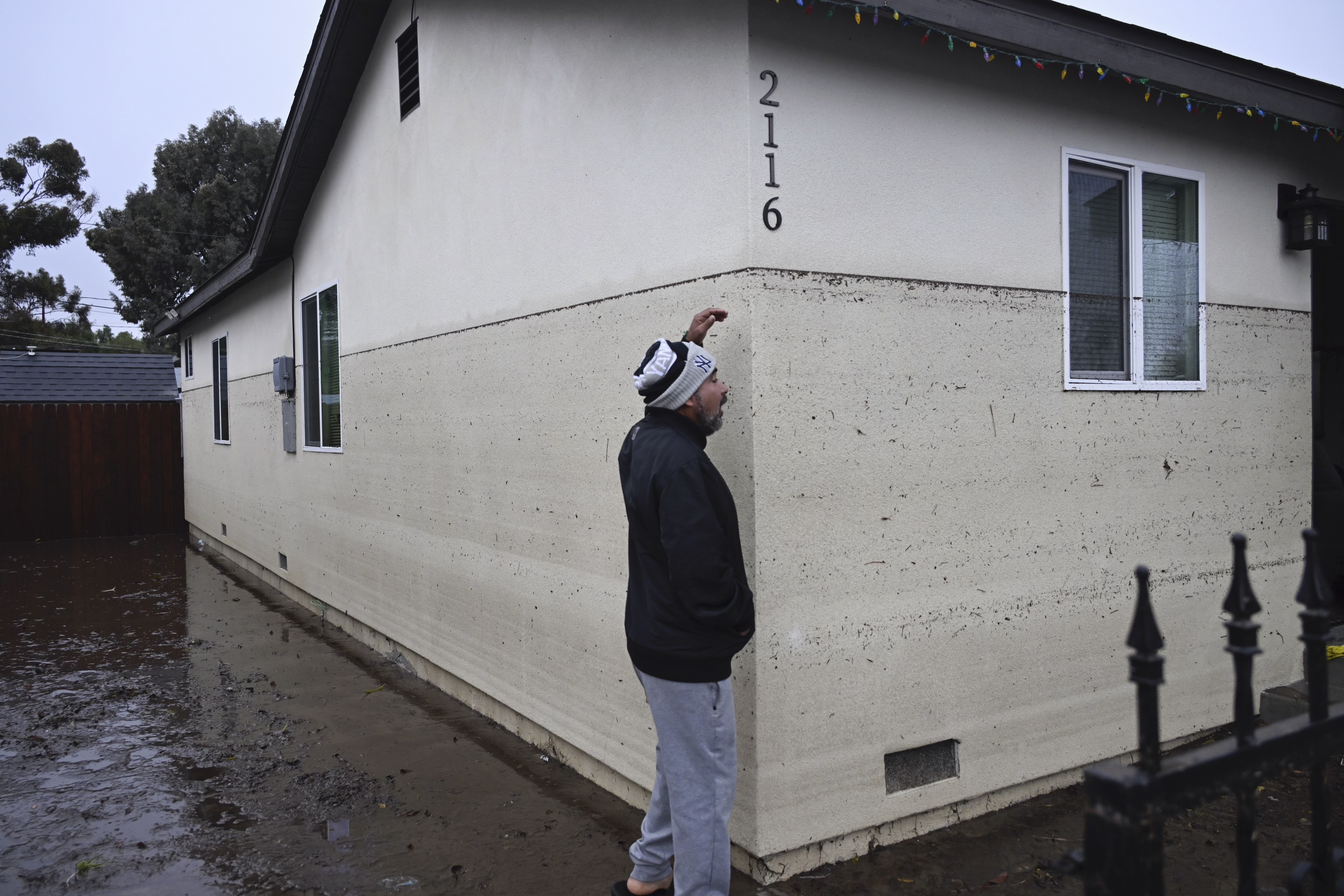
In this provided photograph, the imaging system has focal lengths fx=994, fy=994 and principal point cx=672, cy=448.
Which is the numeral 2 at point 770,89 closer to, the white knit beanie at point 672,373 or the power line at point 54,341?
the white knit beanie at point 672,373

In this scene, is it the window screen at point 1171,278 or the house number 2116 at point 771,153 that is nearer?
the house number 2116 at point 771,153

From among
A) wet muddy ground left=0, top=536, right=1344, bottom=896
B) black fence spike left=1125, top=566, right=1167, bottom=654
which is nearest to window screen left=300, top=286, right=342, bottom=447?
wet muddy ground left=0, top=536, right=1344, bottom=896

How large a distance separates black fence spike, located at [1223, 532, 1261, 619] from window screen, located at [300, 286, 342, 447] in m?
7.91

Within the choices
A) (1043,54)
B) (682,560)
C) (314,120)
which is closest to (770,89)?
(1043,54)

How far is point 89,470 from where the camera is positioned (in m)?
17.7

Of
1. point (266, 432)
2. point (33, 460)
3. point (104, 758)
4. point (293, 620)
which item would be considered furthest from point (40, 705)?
point (33, 460)

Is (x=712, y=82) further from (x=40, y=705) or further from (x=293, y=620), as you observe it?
(x=293, y=620)

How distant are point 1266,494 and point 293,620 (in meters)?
8.10

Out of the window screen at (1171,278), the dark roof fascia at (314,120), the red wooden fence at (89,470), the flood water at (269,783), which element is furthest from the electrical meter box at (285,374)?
the red wooden fence at (89,470)

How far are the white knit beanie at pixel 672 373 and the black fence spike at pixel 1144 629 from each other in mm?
1848

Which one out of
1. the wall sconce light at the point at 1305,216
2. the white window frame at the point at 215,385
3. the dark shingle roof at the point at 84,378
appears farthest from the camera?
the dark shingle roof at the point at 84,378

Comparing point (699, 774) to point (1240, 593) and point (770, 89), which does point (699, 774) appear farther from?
point (770, 89)

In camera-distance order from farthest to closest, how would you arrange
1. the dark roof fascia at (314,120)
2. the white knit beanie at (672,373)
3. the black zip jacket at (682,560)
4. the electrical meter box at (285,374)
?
the electrical meter box at (285,374), the dark roof fascia at (314,120), the white knit beanie at (672,373), the black zip jacket at (682,560)

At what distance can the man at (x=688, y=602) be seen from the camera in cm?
326
